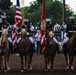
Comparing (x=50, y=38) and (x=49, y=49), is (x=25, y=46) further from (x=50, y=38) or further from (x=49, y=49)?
(x=50, y=38)

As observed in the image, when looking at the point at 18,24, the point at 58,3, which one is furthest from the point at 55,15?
the point at 18,24

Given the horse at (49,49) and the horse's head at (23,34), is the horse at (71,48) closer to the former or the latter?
the horse at (49,49)

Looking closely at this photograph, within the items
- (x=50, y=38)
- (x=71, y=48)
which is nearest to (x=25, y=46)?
(x=50, y=38)

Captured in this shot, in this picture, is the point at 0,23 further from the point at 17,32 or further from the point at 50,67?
the point at 50,67

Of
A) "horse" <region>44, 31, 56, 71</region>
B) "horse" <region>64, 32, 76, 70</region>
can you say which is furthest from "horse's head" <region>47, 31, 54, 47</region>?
"horse" <region>64, 32, 76, 70</region>

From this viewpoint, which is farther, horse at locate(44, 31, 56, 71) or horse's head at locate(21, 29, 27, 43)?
horse at locate(44, 31, 56, 71)

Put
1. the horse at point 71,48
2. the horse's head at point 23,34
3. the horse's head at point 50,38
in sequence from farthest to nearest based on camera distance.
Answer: the horse at point 71,48
the horse's head at point 50,38
the horse's head at point 23,34

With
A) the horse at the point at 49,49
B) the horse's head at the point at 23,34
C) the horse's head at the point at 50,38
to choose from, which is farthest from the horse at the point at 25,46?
the horse's head at the point at 50,38

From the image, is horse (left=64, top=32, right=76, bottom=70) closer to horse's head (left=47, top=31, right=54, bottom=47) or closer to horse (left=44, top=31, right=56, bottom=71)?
horse (left=44, top=31, right=56, bottom=71)

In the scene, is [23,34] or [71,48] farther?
[71,48]

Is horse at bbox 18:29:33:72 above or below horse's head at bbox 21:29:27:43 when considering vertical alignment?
below

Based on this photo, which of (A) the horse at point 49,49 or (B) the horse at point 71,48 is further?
(B) the horse at point 71,48

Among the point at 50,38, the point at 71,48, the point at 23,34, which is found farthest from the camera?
the point at 71,48

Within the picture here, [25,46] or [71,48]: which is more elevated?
[25,46]
